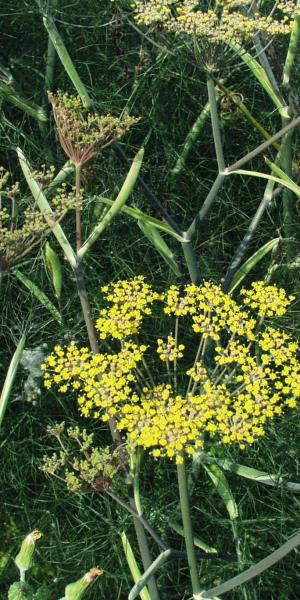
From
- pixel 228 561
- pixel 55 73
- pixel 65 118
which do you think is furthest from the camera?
pixel 55 73

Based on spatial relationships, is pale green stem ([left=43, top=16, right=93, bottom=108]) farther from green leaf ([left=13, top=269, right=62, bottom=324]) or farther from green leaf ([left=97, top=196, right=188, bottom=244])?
green leaf ([left=13, top=269, right=62, bottom=324])

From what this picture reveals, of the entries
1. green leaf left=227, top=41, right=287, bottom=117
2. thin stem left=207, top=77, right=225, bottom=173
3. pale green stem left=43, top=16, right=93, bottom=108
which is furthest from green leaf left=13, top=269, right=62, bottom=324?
green leaf left=227, top=41, right=287, bottom=117

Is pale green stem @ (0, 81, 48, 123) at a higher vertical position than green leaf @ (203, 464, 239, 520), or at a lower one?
higher

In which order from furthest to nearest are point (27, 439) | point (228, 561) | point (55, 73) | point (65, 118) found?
1. point (55, 73)
2. point (27, 439)
3. point (228, 561)
4. point (65, 118)

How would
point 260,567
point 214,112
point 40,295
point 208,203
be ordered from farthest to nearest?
1. point 40,295
2. point 208,203
3. point 214,112
4. point 260,567

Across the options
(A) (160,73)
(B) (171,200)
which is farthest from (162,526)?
(A) (160,73)

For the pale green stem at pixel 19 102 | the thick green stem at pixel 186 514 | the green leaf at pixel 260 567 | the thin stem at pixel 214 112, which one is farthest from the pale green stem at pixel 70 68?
the green leaf at pixel 260 567

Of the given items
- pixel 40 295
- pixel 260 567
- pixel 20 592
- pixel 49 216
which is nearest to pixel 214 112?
pixel 49 216

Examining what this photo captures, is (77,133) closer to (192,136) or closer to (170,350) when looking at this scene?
(170,350)

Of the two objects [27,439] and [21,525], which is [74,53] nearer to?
[27,439]

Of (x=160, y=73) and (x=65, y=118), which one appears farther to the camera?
Result: (x=160, y=73)

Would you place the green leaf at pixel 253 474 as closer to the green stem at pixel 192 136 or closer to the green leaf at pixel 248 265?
the green leaf at pixel 248 265
